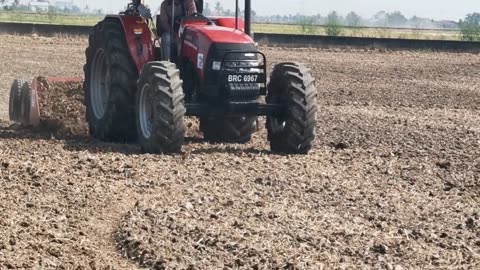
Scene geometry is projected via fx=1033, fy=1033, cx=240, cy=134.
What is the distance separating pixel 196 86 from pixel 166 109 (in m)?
1.10

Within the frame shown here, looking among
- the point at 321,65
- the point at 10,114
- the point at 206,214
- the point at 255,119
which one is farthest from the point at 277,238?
the point at 321,65

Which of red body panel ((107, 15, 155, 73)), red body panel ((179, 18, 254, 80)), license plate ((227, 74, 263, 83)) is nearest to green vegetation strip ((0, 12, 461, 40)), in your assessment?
red body panel ((107, 15, 155, 73))

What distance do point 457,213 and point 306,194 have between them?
1287mm

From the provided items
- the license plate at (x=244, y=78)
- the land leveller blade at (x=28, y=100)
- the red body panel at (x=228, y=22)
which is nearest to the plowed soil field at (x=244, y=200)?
the land leveller blade at (x=28, y=100)

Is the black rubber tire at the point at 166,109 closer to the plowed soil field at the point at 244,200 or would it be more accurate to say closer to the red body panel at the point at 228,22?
the plowed soil field at the point at 244,200

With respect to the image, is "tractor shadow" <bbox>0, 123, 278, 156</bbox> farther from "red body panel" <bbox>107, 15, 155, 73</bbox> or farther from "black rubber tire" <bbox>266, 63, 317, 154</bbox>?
"red body panel" <bbox>107, 15, 155, 73</bbox>

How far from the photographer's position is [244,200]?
26.9 ft

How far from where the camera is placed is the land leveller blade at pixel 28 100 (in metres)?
12.9

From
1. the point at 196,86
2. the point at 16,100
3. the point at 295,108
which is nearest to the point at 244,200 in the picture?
the point at 295,108

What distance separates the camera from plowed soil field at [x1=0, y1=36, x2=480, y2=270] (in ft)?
21.3

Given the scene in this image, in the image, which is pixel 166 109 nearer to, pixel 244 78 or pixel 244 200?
pixel 244 78

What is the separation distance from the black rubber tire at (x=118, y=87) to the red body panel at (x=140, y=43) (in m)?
0.08

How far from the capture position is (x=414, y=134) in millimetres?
13117

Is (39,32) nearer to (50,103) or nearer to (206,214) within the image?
(50,103)
